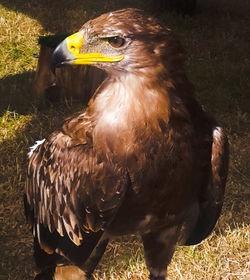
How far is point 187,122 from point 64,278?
1568 millimetres

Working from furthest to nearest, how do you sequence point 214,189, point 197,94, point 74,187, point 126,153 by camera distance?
1. point 197,94
2. point 214,189
3. point 74,187
4. point 126,153

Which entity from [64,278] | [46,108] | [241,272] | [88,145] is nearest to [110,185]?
[88,145]

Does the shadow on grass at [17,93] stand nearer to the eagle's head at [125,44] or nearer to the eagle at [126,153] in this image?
the eagle at [126,153]

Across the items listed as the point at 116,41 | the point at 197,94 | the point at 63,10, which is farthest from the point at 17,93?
the point at 116,41

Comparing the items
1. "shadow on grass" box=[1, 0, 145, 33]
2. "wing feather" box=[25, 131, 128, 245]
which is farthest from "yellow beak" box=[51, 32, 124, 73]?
"shadow on grass" box=[1, 0, 145, 33]

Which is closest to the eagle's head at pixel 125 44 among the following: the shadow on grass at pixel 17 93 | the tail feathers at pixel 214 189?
the tail feathers at pixel 214 189

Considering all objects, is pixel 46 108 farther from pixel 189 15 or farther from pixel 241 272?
pixel 189 15

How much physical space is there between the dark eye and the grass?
197 cm

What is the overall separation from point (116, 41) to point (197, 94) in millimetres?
3669

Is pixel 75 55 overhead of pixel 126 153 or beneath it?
overhead

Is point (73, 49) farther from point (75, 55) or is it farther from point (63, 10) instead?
point (63, 10)

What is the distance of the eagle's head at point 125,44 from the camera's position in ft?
6.49

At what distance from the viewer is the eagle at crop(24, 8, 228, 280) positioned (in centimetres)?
203

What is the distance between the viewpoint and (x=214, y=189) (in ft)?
8.41
